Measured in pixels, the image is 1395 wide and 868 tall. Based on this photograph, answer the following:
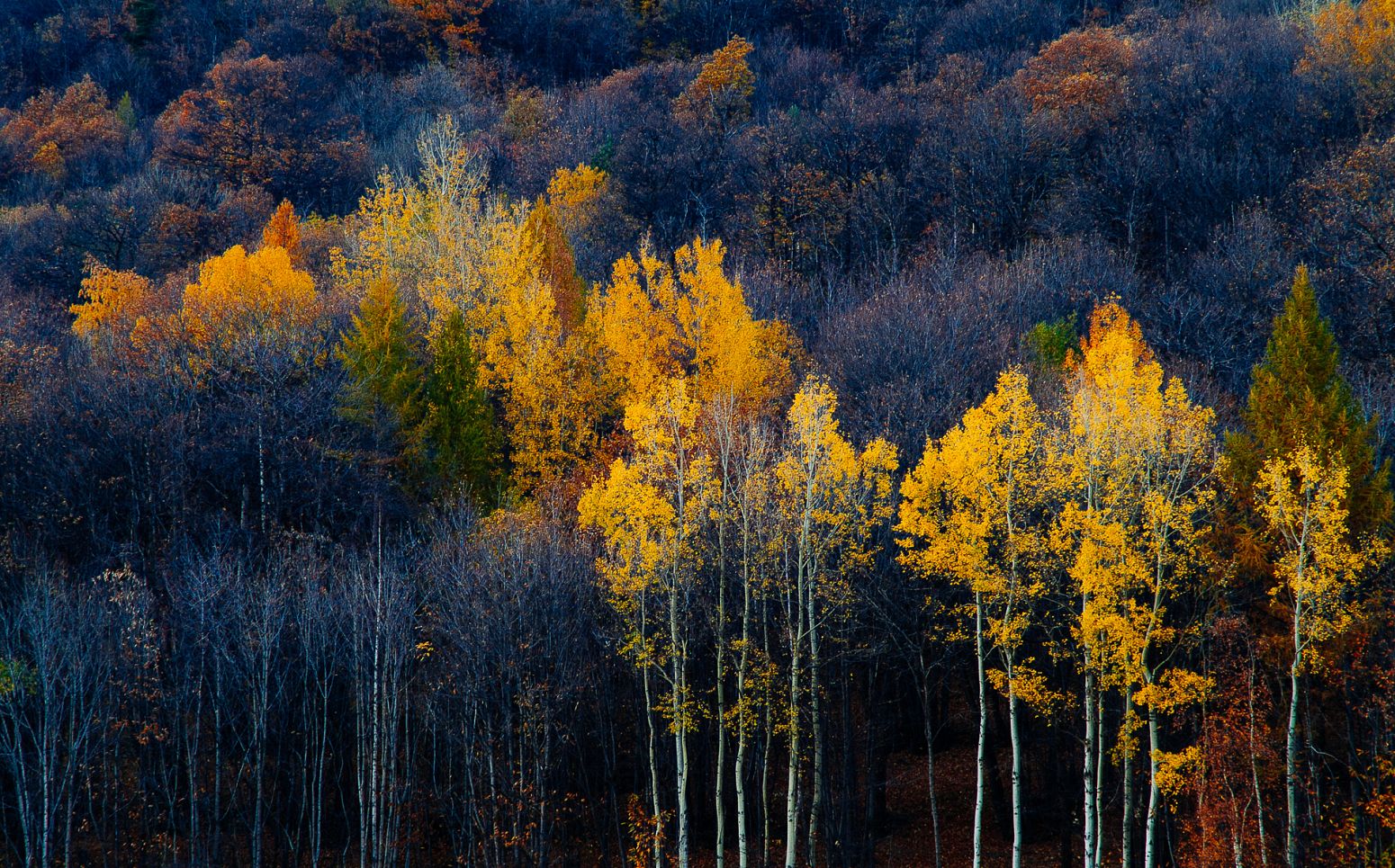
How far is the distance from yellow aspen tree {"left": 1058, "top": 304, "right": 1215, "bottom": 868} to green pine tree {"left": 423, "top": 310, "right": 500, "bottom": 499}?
18.9m

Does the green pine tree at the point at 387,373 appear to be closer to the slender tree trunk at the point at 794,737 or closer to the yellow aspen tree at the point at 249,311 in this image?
the yellow aspen tree at the point at 249,311

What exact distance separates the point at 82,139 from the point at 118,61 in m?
19.4

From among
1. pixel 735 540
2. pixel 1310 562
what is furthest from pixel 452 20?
pixel 1310 562

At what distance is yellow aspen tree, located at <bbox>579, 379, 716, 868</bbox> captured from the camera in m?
26.4

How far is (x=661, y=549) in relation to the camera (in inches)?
1067

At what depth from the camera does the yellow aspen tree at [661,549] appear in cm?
2644

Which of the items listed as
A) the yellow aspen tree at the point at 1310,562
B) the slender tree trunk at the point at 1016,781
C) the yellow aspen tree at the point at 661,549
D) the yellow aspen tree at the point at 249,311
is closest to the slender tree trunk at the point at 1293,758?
the yellow aspen tree at the point at 1310,562

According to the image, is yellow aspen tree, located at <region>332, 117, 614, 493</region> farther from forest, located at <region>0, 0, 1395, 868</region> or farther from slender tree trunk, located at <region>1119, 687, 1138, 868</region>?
slender tree trunk, located at <region>1119, 687, 1138, 868</region>

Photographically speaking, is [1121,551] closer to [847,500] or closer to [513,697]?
[847,500]

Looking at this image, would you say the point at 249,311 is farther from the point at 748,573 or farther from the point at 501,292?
the point at 748,573

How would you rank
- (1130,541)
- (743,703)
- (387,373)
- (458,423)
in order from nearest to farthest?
(1130,541)
(743,703)
(458,423)
(387,373)

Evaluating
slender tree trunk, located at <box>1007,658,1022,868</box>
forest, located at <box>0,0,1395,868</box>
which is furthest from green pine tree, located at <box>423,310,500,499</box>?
slender tree trunk, located at <box>1007,658,1022,868</box>

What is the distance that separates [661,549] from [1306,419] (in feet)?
49.4

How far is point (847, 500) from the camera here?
27516 mm
